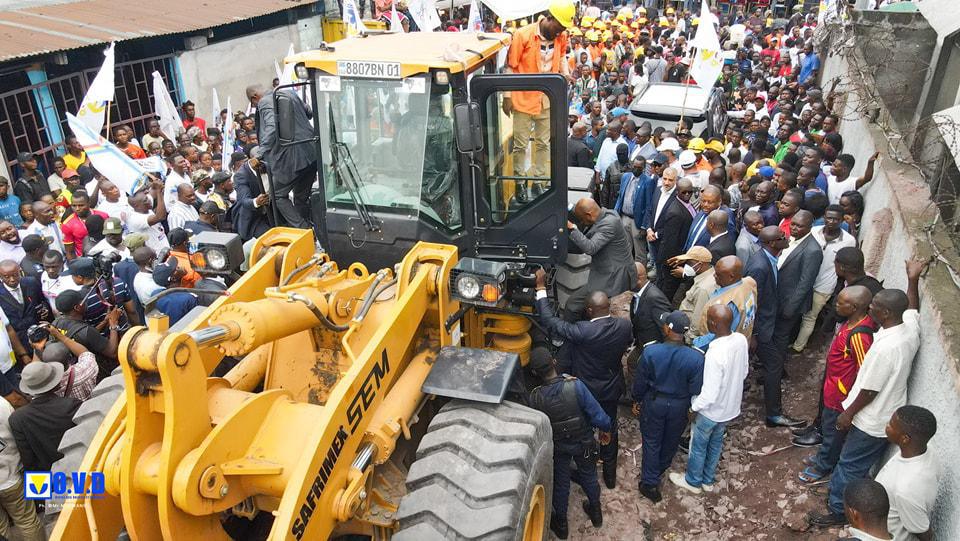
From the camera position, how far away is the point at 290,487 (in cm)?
315

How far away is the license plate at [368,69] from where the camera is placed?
454cm

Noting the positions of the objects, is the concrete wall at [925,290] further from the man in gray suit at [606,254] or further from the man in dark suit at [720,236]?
the man in gray suit at [606,254]

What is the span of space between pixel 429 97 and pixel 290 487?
104 inches

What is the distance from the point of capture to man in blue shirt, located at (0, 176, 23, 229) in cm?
873

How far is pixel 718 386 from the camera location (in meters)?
5.30

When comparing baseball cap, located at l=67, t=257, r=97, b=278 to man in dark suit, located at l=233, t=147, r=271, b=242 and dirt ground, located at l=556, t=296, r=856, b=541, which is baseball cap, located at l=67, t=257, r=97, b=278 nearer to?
man in dark suit, located at l=233, t=147, r=271, b=242

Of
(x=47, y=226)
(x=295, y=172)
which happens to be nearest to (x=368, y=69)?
(x=295, y=172)

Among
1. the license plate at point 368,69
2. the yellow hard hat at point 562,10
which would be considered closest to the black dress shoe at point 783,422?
the yellow hard hat at point 562,10

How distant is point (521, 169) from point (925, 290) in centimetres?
311

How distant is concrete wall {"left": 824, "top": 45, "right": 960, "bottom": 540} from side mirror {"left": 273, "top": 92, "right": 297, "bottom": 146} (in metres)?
4.49

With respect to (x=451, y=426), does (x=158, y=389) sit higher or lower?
higher

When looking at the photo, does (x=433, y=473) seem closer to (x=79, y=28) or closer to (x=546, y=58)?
(x=546, y=58)

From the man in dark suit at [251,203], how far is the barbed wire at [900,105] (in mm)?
6312

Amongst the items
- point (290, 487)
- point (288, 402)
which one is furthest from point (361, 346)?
point (290, 487)
